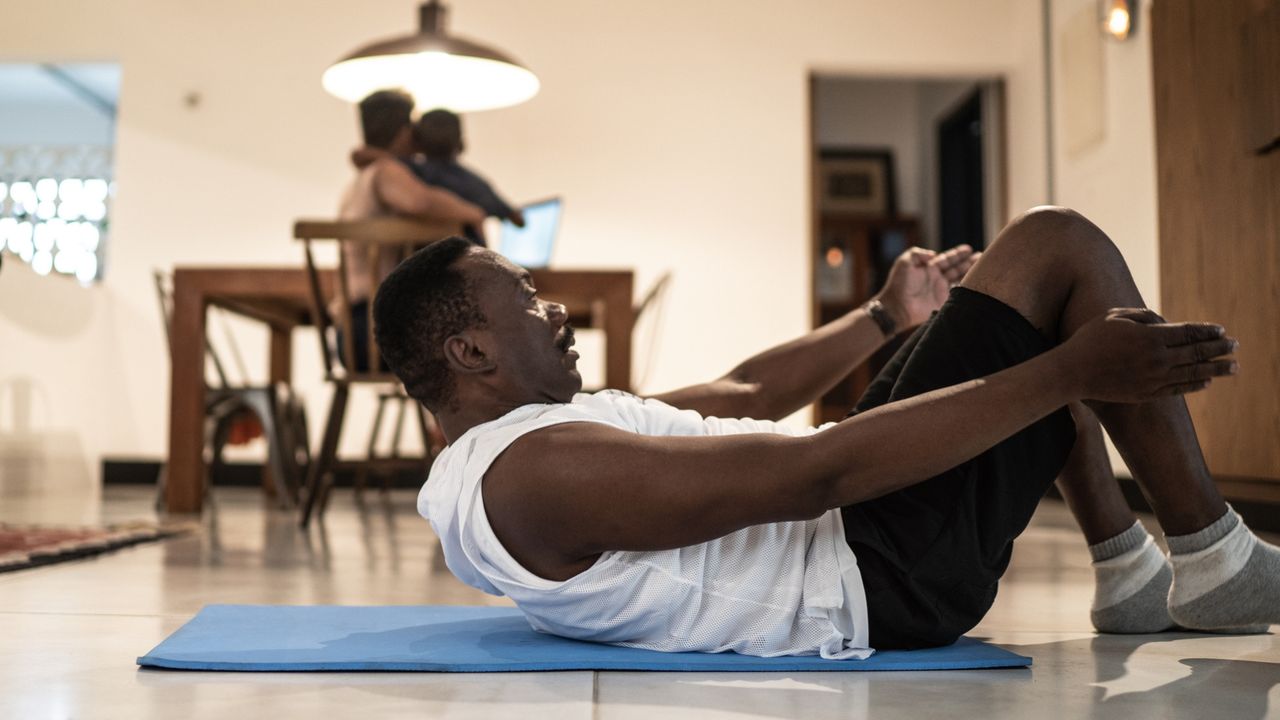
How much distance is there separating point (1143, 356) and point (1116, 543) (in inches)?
19.4

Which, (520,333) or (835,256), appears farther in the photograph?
(835,256)

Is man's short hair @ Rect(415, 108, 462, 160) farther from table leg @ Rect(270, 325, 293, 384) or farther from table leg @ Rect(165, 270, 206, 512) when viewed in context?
table leg @ Rect(270, 325, 293, 384)

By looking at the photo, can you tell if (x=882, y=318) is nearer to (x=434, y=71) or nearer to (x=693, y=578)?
(x=693, y=578)

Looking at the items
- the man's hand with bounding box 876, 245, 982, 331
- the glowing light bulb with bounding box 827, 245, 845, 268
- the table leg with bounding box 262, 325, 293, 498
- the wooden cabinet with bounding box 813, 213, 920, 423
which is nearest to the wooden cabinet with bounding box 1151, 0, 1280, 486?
the man's hand with bounding box 876, 245, 982, 331

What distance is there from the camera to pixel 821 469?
1.10 meters

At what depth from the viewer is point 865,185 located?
8336mm

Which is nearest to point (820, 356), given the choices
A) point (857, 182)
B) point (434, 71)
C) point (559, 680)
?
point (559, 680)

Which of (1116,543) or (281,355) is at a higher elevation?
(281,355)

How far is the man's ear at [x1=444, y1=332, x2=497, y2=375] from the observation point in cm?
129

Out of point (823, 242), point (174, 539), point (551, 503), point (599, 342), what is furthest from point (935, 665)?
point (823, 242)

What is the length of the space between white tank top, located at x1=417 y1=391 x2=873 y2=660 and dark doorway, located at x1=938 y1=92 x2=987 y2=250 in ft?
20.5

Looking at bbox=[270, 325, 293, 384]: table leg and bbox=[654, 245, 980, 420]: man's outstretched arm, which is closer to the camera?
bbox=[654, 245, 980, 420]: man's outstretched arm

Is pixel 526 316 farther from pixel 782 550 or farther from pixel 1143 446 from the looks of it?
pixel 1143 446

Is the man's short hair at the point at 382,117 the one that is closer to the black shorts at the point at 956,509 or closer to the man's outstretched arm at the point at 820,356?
the man's outstretched arm at the point at 820,356
